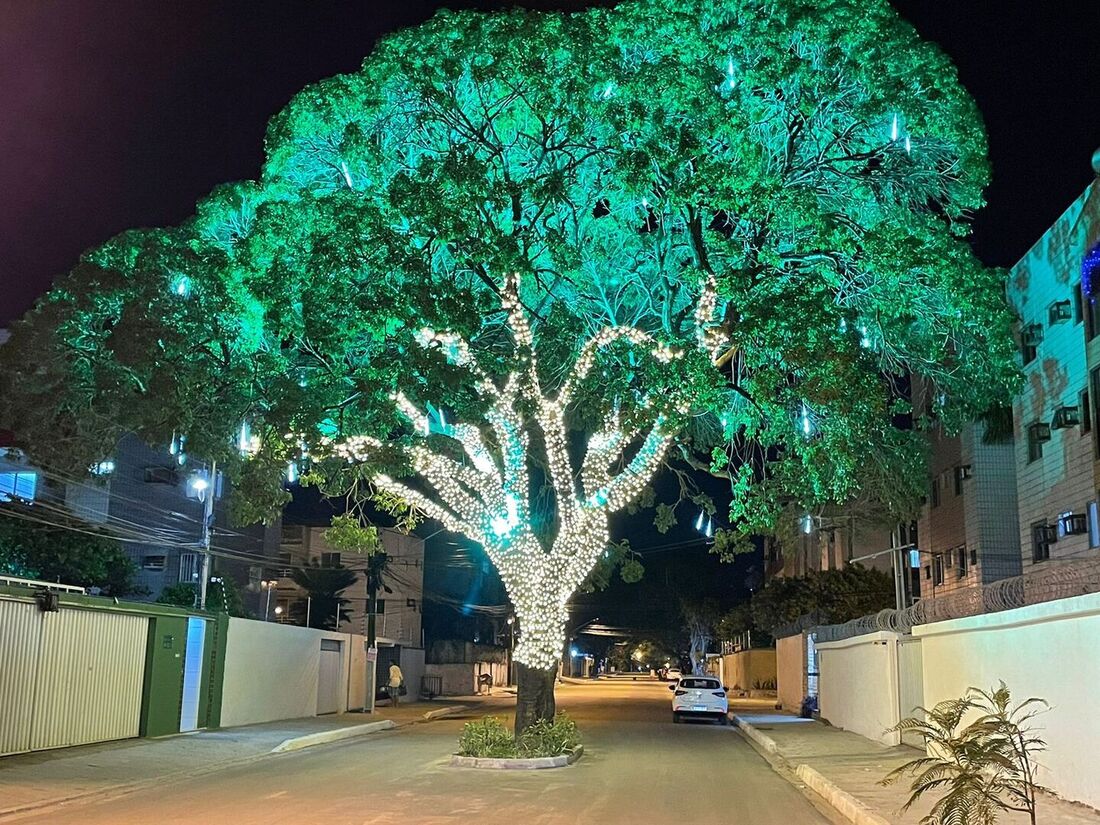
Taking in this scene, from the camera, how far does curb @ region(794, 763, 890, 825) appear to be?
1167 centimetres

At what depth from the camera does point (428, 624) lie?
5931cm

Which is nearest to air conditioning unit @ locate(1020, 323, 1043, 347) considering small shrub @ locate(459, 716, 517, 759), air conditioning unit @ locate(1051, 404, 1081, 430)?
air conditioning unit @ locate(1051, 404, 1081, 430)

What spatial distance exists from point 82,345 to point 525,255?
8.71 metres

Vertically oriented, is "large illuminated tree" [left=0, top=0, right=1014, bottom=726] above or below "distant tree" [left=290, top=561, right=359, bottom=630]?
above

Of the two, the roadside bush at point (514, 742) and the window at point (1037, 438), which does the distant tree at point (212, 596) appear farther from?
the window at point (1037, 438)

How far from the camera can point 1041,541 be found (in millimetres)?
25750

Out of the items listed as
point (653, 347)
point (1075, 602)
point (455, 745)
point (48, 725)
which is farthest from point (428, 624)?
point (1075, 602)

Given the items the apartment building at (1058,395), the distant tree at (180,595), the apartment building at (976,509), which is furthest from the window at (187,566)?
the apartment building at (1058,395)

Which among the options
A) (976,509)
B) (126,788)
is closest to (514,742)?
(126,788)

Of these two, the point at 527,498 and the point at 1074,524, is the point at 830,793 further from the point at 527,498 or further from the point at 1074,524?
the point at 1074,524

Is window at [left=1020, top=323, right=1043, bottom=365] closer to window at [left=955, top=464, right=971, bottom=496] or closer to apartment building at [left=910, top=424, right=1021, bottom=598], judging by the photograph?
apartment building at [left=910, top=424, right=1021, bottom=598]

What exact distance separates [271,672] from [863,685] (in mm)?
14994

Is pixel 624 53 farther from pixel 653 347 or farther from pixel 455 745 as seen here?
pixel 455 745

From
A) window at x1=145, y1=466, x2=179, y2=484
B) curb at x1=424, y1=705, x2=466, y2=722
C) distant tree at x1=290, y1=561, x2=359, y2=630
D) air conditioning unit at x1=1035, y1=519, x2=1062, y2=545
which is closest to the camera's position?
air conditioning unit at x1=1035, y1=519, x2=1062, y2=545
